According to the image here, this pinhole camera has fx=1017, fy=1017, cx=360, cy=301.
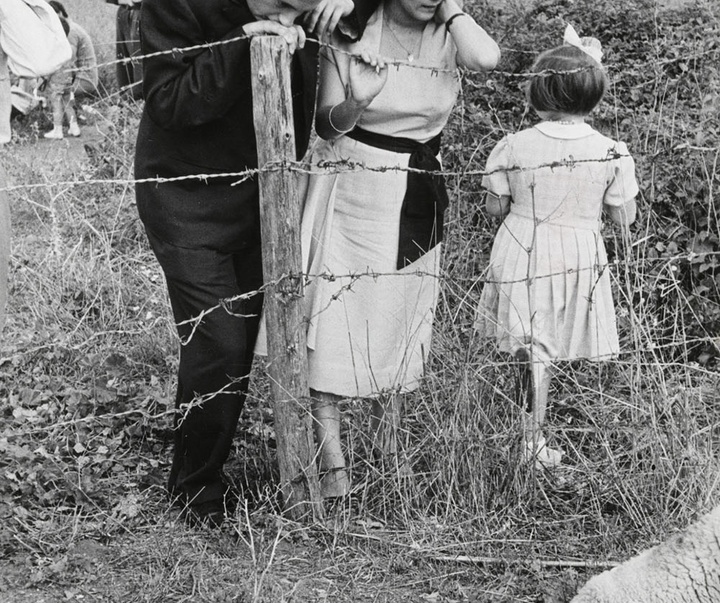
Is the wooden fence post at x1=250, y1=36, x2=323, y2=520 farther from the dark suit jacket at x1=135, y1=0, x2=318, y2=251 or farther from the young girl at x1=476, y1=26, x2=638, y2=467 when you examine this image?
the young girl at x1=476, y1=26, x2=638, y2=467

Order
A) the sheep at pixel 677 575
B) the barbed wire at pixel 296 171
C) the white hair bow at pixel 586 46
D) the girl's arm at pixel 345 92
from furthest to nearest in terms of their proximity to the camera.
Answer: the white hair bow at pixel 586 46 → the girl's arm at pixel 345 92 → the barbed wire at pixel 296 171 → the sheep at pixel 677 575

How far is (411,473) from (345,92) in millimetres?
1277

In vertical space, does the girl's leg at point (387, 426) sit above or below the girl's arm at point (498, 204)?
below

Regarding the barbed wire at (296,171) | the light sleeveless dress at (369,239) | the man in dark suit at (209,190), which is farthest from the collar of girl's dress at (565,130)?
the man in dark suit at (209,190)

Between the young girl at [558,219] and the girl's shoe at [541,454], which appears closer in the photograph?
the girl's shoe at [541,454]

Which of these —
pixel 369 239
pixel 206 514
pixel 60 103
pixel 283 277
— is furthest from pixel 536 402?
pixel 60 103

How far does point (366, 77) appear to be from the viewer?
317 cm

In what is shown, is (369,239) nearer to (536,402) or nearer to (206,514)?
(536,402)

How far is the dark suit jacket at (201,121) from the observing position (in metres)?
2.97

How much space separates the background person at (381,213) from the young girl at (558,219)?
0.39 meters

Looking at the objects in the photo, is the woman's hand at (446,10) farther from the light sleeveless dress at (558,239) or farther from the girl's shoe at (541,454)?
the girl's shoe at (541,454)

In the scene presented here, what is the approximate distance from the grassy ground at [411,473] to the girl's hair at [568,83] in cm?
17

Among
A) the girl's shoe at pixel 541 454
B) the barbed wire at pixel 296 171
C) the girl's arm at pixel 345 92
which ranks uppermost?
the girl's arm at pixel 345 92

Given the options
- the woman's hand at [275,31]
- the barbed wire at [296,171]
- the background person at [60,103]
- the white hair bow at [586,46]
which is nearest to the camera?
the woman's hand at [275,31]
